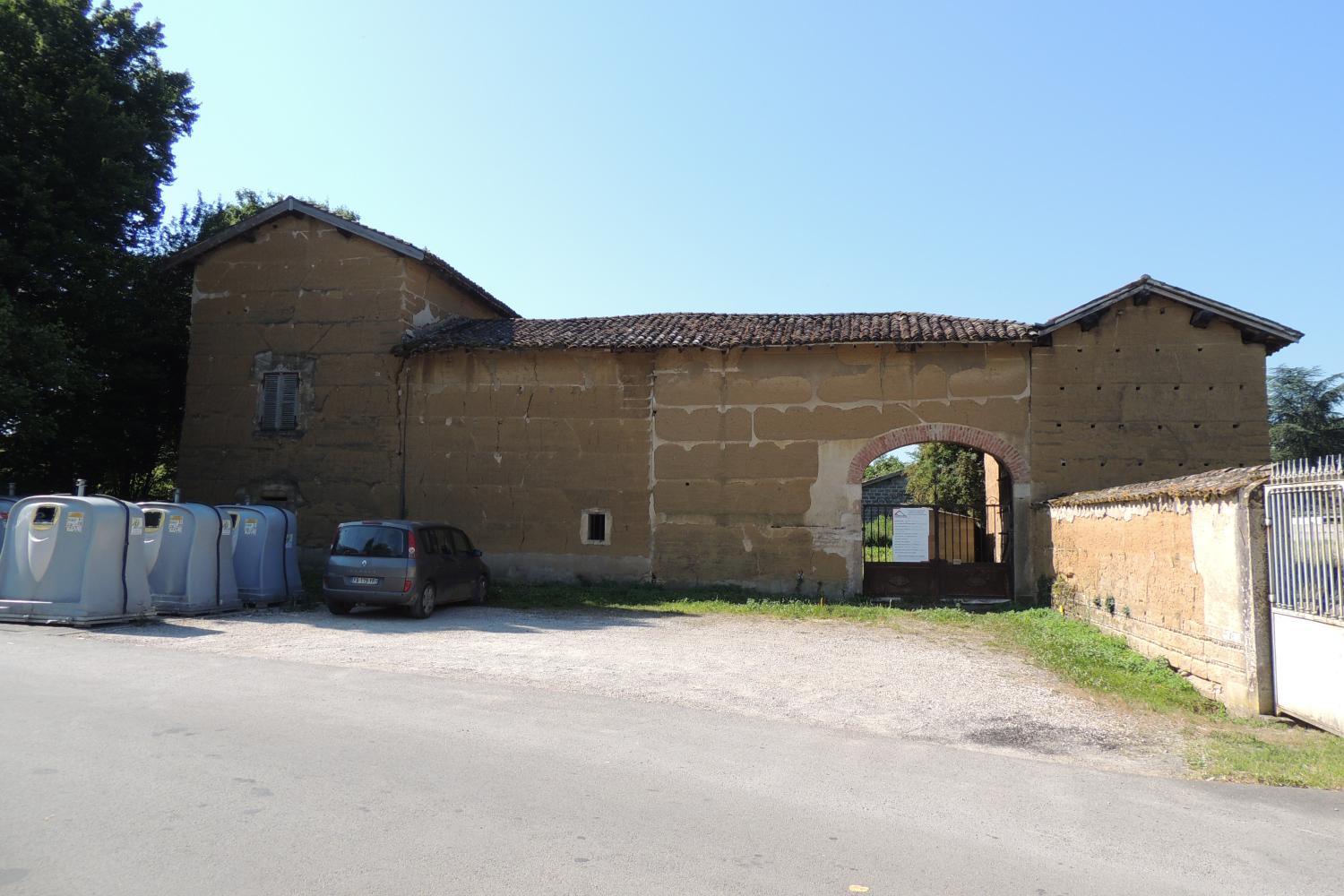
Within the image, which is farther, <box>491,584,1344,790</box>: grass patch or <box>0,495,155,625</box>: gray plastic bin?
<box>0,495,155,625</box>: gray plastic bin

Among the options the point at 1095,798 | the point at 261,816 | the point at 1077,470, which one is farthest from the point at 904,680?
the point at 1077,470

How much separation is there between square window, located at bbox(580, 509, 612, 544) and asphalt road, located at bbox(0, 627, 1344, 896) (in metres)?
10.4

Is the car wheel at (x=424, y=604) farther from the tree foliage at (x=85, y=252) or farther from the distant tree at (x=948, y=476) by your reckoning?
the distant tree at (x=948, y=476)

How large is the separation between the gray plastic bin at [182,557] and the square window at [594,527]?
6725 mm

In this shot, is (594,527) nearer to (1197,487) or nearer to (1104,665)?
(1104,665)

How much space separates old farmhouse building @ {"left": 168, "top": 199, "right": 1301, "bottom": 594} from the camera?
15820 mm

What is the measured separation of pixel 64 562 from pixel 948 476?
94.2 feet

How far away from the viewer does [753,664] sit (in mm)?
9820

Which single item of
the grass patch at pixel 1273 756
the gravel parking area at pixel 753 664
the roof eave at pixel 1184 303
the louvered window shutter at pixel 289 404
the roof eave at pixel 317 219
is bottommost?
the grass patch at pixel 1273 756

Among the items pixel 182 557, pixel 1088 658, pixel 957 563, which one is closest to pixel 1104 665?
pixel 1088 658

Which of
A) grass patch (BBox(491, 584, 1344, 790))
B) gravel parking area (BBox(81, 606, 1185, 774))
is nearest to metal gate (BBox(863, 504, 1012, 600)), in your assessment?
grass patch (BBox(491, 584, 1344, 790))

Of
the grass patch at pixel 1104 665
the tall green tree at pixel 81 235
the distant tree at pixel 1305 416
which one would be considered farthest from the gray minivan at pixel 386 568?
the distant tree at pixel 1305 416

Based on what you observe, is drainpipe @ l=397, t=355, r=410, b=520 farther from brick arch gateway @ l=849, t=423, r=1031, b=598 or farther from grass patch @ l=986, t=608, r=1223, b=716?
grass patch @ l=986, t=608, r=1223, b=716

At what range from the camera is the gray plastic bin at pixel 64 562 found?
37.0ft
